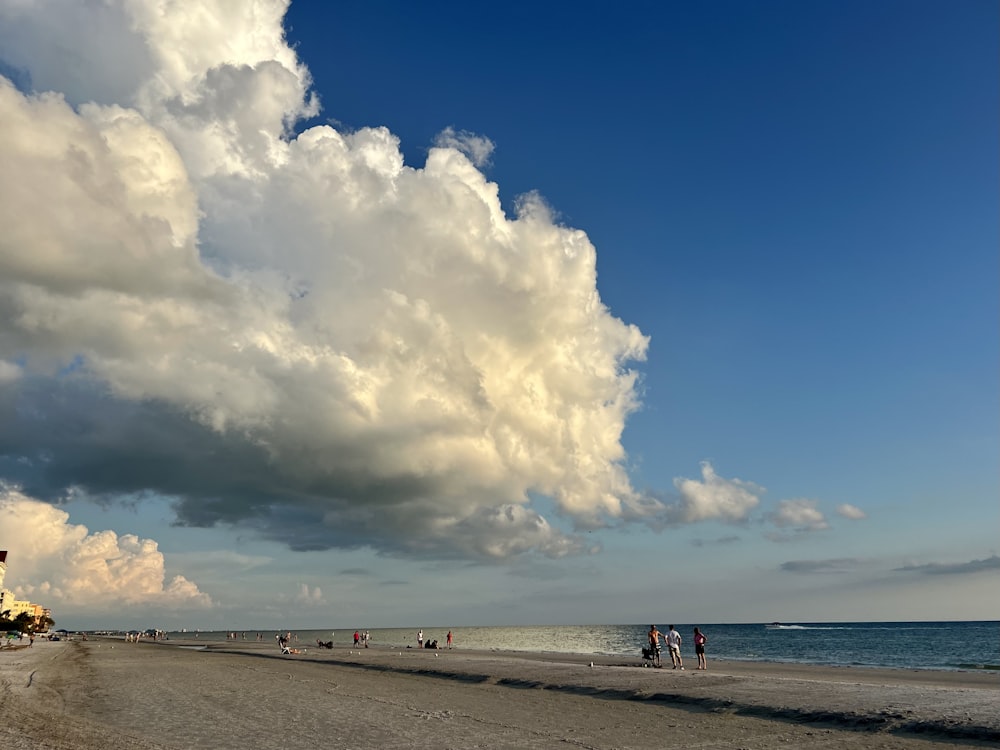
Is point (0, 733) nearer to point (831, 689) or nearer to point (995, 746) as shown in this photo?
point (995, 746)

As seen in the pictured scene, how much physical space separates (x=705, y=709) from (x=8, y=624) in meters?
141

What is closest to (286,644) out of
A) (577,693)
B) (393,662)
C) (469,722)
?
(393,662)

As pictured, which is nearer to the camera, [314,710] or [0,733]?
[0,733]

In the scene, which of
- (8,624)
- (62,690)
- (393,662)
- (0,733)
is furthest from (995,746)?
(8,624)

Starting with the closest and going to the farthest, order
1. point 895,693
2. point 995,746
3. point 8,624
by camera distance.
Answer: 1. point 995,746
2. point 895,693
3. point 8,624

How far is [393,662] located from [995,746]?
4799 centimetres

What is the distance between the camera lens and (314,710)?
2611 centimetres

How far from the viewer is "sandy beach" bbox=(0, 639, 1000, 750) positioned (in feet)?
63.0

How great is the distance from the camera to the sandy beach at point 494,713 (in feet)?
63.0

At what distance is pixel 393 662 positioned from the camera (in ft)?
189

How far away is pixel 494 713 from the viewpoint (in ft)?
82.8

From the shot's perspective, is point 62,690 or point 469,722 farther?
point 62,690

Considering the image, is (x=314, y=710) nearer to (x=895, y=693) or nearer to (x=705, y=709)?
(x=705, y=709)

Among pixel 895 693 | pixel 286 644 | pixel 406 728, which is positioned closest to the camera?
pixel 406 728
